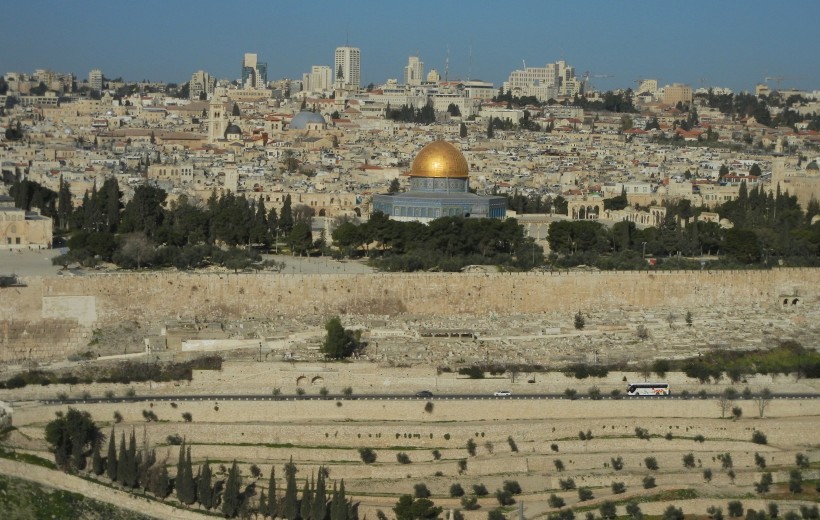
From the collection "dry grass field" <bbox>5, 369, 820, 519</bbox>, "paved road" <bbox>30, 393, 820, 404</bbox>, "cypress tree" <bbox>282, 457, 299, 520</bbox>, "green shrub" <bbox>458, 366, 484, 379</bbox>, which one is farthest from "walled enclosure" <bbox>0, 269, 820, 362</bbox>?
"cypress tree" <bbox>282, 457, 299, 520</bbox>

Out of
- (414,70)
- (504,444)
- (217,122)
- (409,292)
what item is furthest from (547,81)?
(504,444)

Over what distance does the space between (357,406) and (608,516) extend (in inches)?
210

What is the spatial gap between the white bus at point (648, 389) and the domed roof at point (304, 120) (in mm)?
59437

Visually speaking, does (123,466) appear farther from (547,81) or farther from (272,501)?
(547,81)

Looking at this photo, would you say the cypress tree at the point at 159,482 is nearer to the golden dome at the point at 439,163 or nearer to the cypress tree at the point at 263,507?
the cypress tree at the point at 263,507

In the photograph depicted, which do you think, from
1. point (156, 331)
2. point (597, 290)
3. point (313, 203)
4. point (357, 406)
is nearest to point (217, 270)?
point (156, 331)

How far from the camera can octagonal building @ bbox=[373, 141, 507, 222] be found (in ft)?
161

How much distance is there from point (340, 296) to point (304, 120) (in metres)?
52.2

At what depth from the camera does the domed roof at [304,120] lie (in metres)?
89.7

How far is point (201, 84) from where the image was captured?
132125mm

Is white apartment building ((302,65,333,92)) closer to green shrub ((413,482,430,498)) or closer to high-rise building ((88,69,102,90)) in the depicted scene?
high-rise building ((88,69,102,90))

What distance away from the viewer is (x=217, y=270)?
134 ft

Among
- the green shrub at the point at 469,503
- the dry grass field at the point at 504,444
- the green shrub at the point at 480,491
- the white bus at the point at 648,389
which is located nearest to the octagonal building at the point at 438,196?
the white bus at the point at 648,389

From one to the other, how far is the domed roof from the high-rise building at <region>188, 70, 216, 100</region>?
38382mm
